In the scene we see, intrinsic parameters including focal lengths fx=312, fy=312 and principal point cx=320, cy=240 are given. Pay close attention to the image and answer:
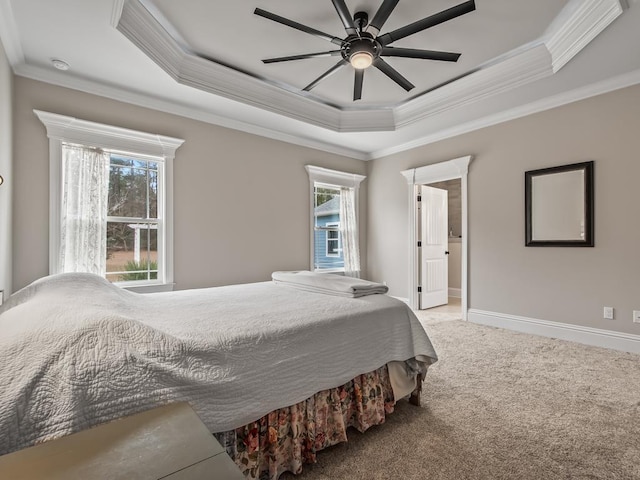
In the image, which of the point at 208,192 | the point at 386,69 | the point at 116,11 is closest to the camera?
the point at 116,11

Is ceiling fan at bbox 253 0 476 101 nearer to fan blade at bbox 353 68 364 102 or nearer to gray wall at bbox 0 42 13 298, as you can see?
fan blade at bbox 353 68 364 102

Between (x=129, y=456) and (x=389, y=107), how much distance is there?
446 cm

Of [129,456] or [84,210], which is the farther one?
[84,210]

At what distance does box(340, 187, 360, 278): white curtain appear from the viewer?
5.33 metres

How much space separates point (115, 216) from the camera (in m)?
3.29

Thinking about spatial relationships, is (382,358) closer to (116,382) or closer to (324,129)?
(116,382)

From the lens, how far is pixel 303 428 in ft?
5.09

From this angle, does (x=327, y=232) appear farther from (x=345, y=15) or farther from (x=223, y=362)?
(x=223, y=362)

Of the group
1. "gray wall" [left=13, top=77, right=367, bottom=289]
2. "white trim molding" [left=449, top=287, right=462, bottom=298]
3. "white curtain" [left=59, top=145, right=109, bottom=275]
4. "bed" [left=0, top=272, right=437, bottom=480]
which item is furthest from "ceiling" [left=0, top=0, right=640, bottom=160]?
"white trim molding" [left=449, top=287, right=462, bottom=298]

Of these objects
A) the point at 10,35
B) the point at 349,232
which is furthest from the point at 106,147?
the point at 349,232

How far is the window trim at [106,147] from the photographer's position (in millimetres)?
2902

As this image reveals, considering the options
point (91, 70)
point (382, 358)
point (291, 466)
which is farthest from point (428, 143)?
point (291, 466)

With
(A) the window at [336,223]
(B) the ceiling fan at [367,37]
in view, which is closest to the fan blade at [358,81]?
(B) the ceiling fan at [367,37]

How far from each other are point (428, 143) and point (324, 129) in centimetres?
167
